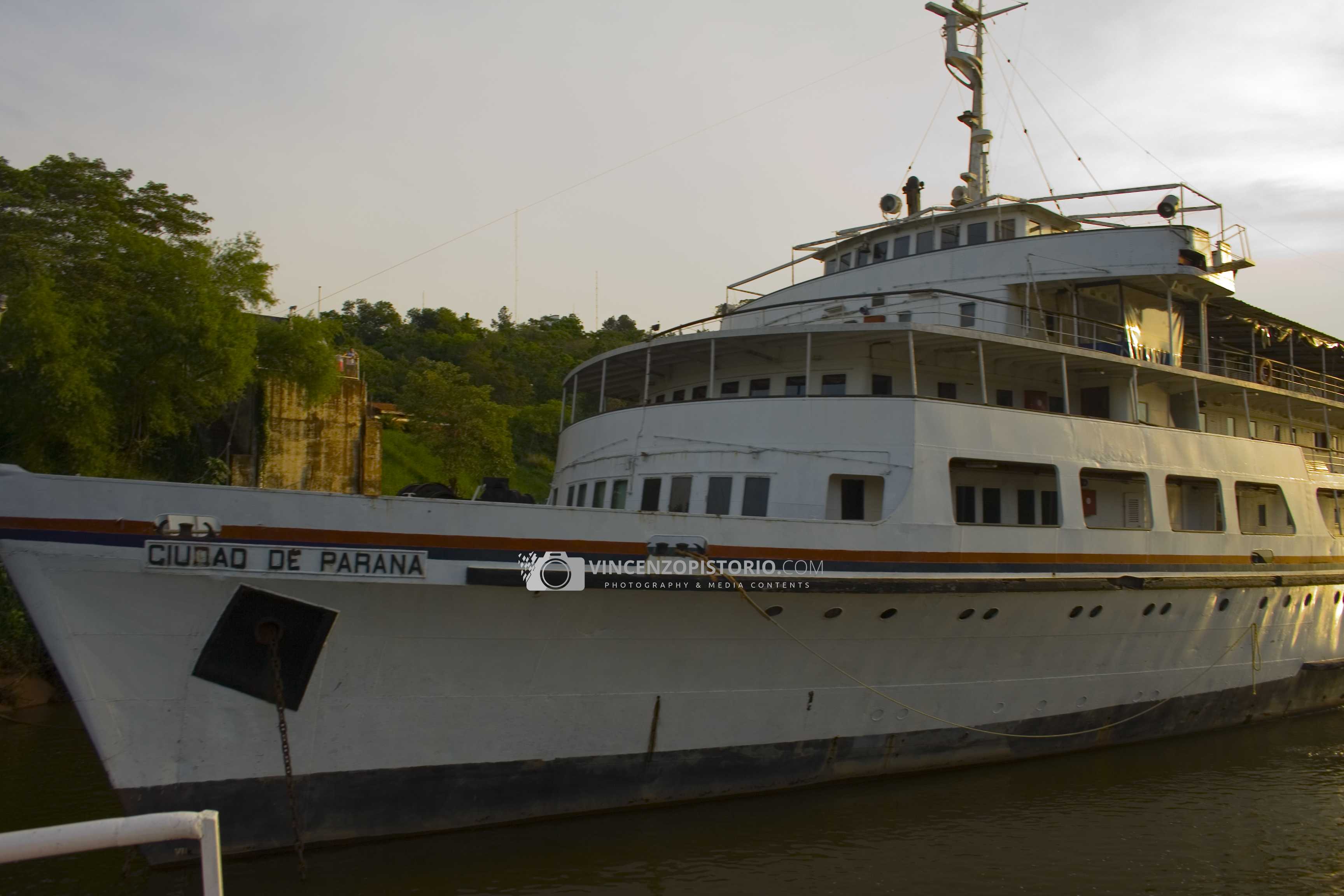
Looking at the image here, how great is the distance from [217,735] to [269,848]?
46.1 inches

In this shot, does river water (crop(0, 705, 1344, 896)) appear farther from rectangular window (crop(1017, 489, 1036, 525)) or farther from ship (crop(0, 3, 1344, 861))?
rectangular window (crop(1017, 489, 1036, 525))

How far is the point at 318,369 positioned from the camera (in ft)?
87.4

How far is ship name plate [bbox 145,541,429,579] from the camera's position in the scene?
802cm

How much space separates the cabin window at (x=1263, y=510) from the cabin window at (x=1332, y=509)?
128 cm

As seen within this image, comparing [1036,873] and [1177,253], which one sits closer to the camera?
[1036,873]

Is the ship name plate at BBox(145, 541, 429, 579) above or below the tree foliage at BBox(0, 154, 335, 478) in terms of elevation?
below

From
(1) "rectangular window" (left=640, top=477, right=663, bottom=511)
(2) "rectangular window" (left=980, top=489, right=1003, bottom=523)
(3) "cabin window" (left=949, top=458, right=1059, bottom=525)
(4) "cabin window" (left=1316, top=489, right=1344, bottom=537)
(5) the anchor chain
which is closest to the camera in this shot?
(5) the anchor chain

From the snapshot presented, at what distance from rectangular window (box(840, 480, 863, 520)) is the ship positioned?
0.20ft

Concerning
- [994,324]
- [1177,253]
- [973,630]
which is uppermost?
[1177,253]

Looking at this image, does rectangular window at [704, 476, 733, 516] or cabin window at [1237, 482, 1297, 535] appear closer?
rectangular window at [704, 476, 733, 516]

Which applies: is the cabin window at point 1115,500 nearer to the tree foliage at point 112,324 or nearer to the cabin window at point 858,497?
the cabin window at point 858,497

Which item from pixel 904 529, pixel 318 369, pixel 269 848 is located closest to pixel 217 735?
pixel 269 848

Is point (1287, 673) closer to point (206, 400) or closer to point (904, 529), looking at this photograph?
point (904, 529)

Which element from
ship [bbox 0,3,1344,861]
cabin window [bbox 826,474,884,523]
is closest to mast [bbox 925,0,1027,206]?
ship [bbox 0,3,1344,861]
